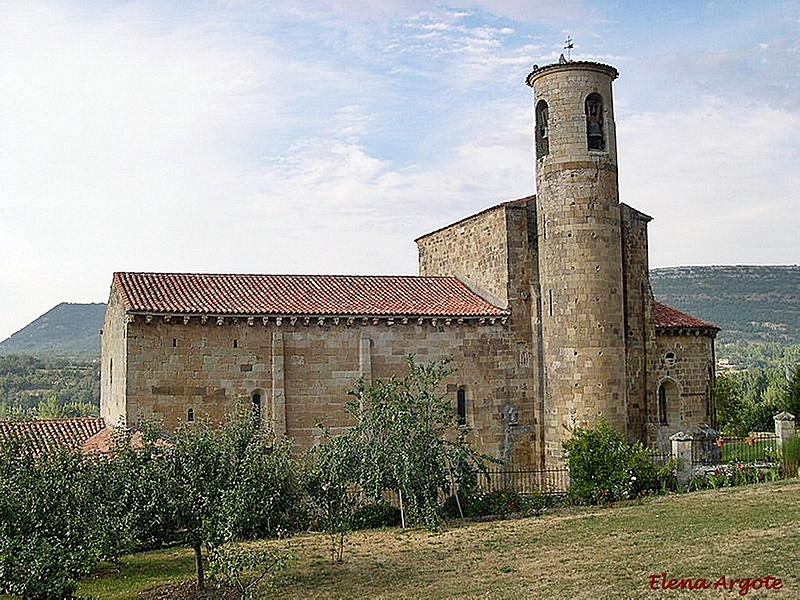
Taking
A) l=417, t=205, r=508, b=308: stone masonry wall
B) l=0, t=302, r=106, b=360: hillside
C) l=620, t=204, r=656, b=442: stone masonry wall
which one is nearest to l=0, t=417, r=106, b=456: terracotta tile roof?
l=417, t=205, r=508, b=308: stone masonry wall

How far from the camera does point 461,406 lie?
26609mm

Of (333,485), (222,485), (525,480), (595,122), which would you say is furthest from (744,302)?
(222,485)

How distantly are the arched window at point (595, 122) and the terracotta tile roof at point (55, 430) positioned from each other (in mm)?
18086

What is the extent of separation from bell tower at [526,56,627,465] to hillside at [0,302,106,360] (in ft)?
504

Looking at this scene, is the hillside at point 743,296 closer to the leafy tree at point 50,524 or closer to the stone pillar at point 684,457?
the stone pillar at point 684,457

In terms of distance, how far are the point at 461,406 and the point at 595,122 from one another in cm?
1018

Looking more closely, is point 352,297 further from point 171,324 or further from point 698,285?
point 698,285

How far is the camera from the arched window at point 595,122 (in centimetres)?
2661

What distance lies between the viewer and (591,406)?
2544 centimetres

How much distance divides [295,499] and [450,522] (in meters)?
6.25

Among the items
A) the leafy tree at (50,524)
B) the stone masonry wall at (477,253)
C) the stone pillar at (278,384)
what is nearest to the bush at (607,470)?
the stone masonry wall at (477,253)

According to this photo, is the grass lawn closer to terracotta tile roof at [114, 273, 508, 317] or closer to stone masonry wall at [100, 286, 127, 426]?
stone masonry wall at [100, 286, 127, 426]

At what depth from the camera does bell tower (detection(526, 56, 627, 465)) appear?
83.9 feet

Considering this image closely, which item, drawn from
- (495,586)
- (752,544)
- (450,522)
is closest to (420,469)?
(450,522)
